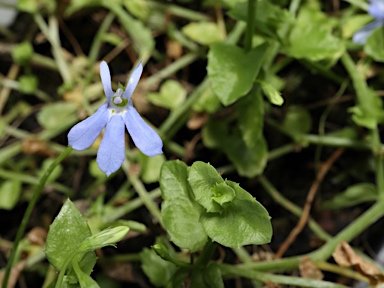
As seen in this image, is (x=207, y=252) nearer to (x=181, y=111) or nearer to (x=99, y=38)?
(x=181, y=111)

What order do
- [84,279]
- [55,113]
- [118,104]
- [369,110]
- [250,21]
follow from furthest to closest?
1. [55,113]
2. [369,110]
3. [250,21]
4. [118,104]
5. [84,279]

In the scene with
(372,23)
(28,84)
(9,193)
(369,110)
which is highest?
(372,23)

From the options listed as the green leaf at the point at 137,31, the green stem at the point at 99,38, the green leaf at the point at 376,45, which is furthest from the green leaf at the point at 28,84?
the green leaf at the point at 376,45

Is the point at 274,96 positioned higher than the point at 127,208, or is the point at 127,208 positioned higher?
the point at 274,96

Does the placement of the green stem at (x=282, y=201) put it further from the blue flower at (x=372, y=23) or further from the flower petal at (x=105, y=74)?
the flower petal at (x=105, y=74)

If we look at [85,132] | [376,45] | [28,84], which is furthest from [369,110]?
[28,84]

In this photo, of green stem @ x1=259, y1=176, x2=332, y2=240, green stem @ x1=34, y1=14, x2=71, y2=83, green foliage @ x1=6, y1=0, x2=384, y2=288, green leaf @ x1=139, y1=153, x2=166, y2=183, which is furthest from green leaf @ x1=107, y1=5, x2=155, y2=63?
green stem @ x1=259, y1=176, x2=332, y2=240

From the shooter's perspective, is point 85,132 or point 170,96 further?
point 170,96
